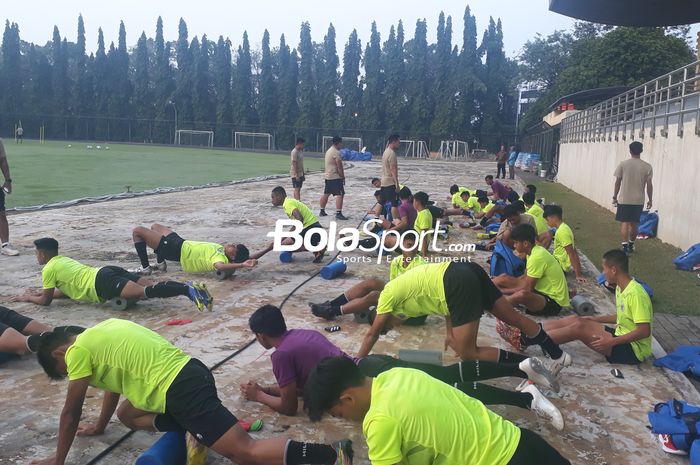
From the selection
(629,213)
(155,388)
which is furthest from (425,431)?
(629,213)

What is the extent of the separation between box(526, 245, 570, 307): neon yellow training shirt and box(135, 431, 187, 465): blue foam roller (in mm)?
3967

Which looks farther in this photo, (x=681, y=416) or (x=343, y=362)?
(x=681, y=416)

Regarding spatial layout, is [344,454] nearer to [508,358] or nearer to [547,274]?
[508,358]

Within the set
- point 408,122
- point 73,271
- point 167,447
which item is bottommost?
point 167,447

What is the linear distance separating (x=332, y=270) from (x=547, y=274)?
3.00 metres

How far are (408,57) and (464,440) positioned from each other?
63297 millimetres

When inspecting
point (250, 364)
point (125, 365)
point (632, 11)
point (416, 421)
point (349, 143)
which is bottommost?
point (250, 364)

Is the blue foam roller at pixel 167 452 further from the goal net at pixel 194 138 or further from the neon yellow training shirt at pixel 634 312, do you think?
the goal net at pixel 194 138

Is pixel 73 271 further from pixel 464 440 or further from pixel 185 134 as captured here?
pixel 185 134

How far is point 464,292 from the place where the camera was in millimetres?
4477

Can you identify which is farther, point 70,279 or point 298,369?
point 70,279

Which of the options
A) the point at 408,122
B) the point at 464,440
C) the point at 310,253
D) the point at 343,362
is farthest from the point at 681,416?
the point at 408,122

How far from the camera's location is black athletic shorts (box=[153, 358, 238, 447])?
3303 millimetres

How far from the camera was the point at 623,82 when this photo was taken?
1326 inches
